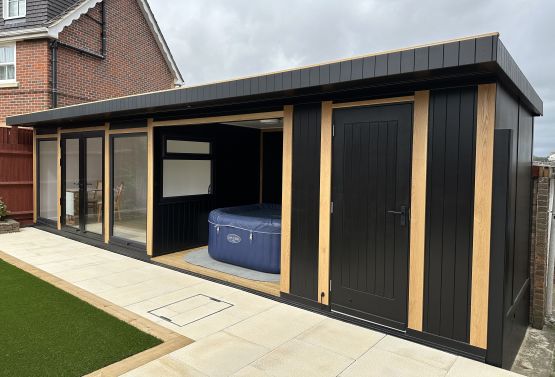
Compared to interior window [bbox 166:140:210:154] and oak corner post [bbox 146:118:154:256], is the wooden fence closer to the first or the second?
oak corner post [bbox 146:118:154:256]

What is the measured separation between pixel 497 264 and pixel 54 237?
7.51 m

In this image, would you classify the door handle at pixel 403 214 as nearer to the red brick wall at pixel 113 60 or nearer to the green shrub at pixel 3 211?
the green shrub at pixel 3 211

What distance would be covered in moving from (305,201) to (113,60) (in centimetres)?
1014

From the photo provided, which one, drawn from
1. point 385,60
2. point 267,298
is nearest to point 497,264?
point 385,60

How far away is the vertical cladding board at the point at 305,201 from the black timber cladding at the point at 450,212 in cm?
113

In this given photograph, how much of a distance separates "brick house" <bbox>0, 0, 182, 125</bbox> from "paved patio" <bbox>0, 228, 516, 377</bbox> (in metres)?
6.85

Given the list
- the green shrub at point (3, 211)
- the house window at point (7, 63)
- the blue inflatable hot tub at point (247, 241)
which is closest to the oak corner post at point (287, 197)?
the blue inflatable hot tub at point (247, 241)

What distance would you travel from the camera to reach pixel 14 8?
10969 millimetres

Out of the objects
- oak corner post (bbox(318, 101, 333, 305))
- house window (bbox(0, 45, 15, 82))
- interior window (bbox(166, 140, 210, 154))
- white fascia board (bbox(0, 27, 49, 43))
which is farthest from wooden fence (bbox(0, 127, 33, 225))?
oak corner post (bbox(318, 101, 333, 305))

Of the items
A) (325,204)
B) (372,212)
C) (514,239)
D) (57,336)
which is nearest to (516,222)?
(514,239)

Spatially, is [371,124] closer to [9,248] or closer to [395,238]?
[395,238]

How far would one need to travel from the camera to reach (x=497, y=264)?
9.62ft

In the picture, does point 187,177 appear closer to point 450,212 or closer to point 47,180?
point 47,180

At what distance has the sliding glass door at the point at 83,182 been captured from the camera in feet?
23.2
